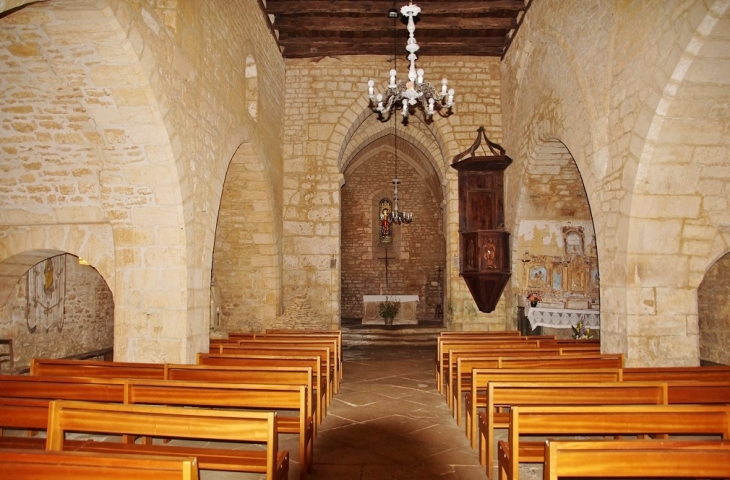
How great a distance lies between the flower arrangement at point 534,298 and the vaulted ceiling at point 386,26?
498 cm

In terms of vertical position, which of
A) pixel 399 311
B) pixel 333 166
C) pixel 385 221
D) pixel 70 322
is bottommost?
pixel 399 311

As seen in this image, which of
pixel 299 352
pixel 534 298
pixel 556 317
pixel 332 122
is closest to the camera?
pixel 299 352

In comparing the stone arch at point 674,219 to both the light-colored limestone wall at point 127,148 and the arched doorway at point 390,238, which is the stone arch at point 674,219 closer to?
the light-colored limestone wall at point 127,148

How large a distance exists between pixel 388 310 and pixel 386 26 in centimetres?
647

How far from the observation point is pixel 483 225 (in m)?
9.93

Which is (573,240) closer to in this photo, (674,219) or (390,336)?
(674,219)

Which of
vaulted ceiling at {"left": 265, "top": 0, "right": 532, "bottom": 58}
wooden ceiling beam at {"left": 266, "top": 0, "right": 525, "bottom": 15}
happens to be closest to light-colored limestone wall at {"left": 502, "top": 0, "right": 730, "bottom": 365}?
wooden ceiling beam at {"left": 266, "top": 0, "right": 525, "bottom": 15}

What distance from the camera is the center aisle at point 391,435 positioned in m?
3.65

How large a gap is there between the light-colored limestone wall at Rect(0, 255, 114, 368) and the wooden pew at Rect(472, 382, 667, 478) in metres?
7.25

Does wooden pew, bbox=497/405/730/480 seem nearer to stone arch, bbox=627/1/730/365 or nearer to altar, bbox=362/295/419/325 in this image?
stone arch, bbox=627/1/730/365

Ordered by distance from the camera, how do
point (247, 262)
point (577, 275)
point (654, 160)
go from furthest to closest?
point (247, 262), point (577, 275), point (654, 160)

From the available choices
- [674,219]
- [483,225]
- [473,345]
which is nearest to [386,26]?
[483,225]

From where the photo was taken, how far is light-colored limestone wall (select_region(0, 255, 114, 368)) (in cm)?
737

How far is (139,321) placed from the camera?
209 inches
